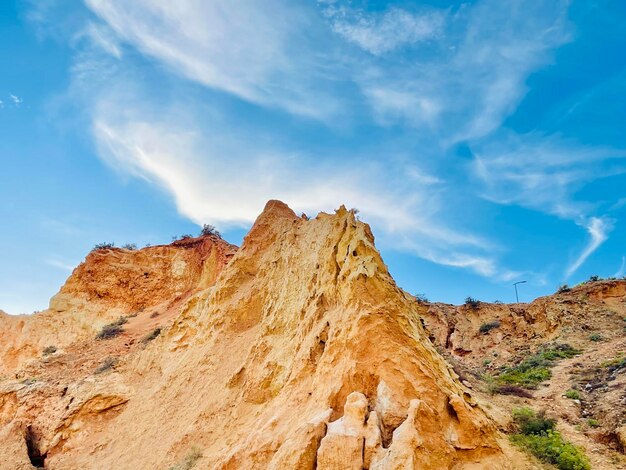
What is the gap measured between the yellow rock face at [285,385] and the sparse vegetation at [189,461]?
4.4 inches

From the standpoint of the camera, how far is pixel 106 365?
19.6 meters

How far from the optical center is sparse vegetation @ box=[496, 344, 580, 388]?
1670 cm

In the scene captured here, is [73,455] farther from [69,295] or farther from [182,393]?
[69,295]

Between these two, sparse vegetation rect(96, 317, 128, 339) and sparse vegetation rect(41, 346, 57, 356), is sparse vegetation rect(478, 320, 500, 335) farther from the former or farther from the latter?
sparse vegetation rect(41, 346, 57, 356)

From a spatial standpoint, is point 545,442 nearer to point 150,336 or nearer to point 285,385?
point 285,385

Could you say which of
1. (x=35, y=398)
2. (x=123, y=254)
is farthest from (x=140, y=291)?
(x=35, y=398)

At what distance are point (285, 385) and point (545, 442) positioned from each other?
256 inches

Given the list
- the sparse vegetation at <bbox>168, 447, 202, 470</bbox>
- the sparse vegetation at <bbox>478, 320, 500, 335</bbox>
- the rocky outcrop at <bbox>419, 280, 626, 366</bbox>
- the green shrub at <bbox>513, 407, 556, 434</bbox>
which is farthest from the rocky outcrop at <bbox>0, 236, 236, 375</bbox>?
the green shrub at <bbox>513, 407, 556, 434</bbox>

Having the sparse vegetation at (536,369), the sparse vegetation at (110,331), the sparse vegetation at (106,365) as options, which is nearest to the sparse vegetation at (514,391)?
the sparse vegetation at (536,369)

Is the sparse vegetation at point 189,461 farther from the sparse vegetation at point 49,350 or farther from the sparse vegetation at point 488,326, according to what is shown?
the sparse vegetation at point 488,326

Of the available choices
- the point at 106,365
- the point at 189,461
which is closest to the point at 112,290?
the point at 106,365

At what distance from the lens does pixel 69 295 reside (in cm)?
2955

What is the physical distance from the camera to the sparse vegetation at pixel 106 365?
19348mm

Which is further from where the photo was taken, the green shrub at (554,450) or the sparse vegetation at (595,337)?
the sparse vegetation at (595,337)
